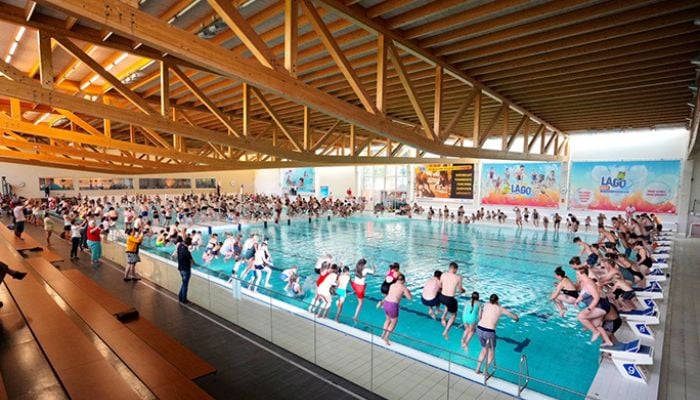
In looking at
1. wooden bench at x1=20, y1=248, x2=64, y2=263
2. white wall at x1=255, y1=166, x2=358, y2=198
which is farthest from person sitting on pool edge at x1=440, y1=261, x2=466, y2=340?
white wall at x1=255, y1=166, x2=358, y2=198

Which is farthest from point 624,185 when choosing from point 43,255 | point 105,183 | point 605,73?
point 105,183

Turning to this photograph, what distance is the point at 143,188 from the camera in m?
32.1

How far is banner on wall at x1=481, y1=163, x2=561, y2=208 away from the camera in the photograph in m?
19.2

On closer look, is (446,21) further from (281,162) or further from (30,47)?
(281,162)

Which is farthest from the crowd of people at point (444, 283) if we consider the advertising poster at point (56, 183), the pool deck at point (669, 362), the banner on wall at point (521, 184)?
the advertising poster at point (56, 183)

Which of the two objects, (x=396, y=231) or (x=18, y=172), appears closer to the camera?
(x=396, y=231)

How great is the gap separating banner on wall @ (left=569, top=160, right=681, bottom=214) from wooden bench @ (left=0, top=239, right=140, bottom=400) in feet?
68.6

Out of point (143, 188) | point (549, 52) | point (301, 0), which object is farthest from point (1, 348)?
point (143, 188)

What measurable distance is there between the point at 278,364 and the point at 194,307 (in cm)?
247

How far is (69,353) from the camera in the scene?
3145mm

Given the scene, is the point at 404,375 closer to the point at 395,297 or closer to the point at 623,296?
the point at 395,297

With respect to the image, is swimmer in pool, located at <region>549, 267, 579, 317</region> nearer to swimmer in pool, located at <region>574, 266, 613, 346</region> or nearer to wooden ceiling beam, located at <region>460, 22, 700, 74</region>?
swimmer in pool, located at <region>574, 266, 613, 346</region>

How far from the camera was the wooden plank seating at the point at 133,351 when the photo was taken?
2897 mm

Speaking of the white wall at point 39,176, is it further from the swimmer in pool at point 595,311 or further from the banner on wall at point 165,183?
the swimmer in pool at point 595,311
